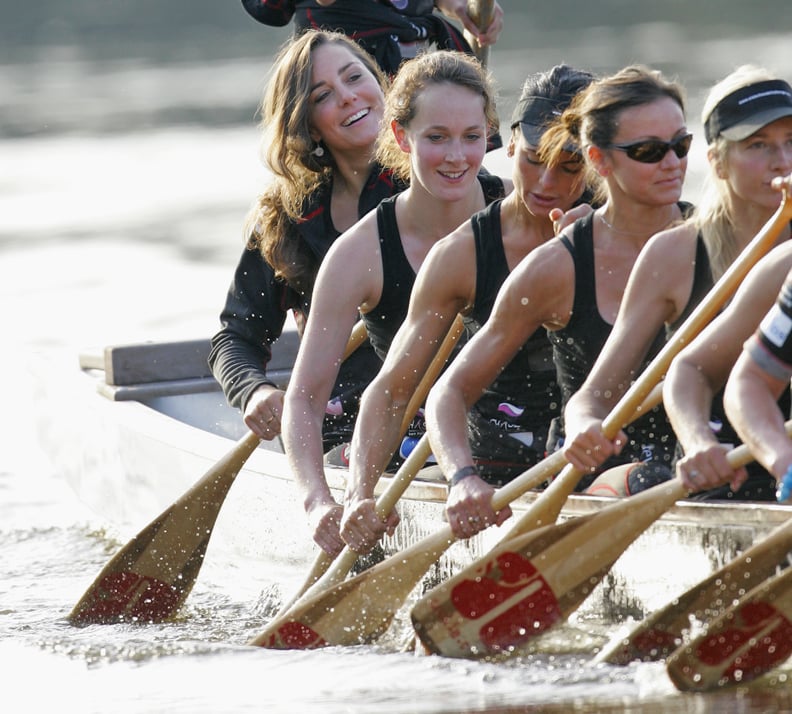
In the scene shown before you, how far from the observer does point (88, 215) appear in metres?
16.2

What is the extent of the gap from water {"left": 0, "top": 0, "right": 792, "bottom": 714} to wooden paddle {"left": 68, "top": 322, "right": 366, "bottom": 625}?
10cm

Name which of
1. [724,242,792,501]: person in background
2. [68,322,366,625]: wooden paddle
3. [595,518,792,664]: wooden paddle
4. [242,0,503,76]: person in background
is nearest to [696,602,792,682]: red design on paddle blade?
[595,518,792,664]: wooden paddle

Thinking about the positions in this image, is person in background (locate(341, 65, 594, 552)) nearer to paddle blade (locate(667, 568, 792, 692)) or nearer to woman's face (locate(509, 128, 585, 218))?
woman's face (locate(509, 128, 585, 218))

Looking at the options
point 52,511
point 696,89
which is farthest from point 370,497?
point 696,89

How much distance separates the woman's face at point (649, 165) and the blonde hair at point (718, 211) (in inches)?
4.9

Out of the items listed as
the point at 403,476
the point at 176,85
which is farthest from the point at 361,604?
the point at 176,85

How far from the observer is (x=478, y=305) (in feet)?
14.8

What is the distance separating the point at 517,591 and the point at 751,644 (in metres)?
0.65

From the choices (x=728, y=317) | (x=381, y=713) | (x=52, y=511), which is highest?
(x=728, y=317)

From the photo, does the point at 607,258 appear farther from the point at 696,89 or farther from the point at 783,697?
the point at 696,89

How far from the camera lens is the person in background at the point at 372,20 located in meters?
5.93

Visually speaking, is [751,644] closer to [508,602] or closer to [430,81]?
[508,602]

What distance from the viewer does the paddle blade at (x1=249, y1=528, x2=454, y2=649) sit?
434 centimetres

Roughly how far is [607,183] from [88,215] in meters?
12.4
